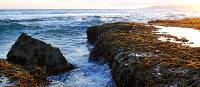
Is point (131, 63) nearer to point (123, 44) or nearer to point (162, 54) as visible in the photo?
point (162, 54)

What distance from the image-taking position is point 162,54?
1633 centimetres

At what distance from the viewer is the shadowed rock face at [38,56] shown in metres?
21.1

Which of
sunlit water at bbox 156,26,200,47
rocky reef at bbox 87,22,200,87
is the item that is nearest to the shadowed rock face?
rocky reef at bbox 87,22,200,87

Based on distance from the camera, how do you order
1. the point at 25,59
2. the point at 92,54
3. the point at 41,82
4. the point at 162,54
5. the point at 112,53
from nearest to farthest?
the point at 162,54
the point at 41,82
the point at 112,53
the point at 25,59
the point at 92,54

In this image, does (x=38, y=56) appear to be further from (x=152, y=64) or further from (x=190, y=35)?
(x=190, y=35)

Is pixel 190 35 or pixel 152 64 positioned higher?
pixel 152 64

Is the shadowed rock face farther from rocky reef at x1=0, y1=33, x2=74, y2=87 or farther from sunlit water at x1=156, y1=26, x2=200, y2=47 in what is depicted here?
sunlit water at x1=156, y1=26, x2=200, y2=47

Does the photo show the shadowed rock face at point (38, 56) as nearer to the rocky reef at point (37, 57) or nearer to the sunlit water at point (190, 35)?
the rocky reef at point (37, 57)

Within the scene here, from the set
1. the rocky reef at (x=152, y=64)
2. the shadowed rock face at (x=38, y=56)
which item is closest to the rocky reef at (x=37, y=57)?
the shadowed rock face at (x=38, y=56)

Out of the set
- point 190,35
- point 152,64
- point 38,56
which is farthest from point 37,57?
point 190,35

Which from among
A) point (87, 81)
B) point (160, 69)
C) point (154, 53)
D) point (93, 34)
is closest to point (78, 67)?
point (87, 81)

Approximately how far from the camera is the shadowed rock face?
21.1 meters

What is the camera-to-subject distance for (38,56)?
70.3 ft

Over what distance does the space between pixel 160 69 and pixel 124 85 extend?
184cm
